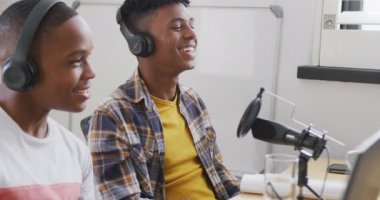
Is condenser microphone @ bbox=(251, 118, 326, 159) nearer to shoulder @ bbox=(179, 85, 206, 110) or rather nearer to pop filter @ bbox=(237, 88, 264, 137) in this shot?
pop filter @ bbox=(237, 88, 264, 137)

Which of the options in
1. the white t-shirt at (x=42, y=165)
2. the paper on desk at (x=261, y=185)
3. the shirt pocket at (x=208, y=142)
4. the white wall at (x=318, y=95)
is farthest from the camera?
the white wall at (x=318, y=95)

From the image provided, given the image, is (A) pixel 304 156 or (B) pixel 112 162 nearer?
(A) pixel 304 156

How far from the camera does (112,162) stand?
1402mm

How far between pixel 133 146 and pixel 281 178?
0.46 metres

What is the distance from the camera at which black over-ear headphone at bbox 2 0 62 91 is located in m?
1.03

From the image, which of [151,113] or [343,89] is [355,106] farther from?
[151,113]

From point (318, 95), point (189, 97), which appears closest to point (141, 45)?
point (189, 97)

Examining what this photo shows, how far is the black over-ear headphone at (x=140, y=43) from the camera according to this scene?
1.59 metres

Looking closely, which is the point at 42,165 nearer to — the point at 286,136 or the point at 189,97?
the point at 286,136

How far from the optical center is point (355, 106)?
82.7 inches

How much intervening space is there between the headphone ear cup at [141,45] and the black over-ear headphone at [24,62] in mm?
540

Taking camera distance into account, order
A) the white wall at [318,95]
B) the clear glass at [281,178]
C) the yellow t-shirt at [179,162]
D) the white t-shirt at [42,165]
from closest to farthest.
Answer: the white t-shirt at [42,165]
the clear glass at [281,178]
the yellow t-shirt at [179,162]
the white wall at [318,95]

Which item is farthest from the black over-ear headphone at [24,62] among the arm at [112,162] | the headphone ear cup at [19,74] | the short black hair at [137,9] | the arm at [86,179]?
the short black hair at [137,9]

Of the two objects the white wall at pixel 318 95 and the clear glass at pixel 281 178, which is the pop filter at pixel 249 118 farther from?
the white wall at pixel 318 95
